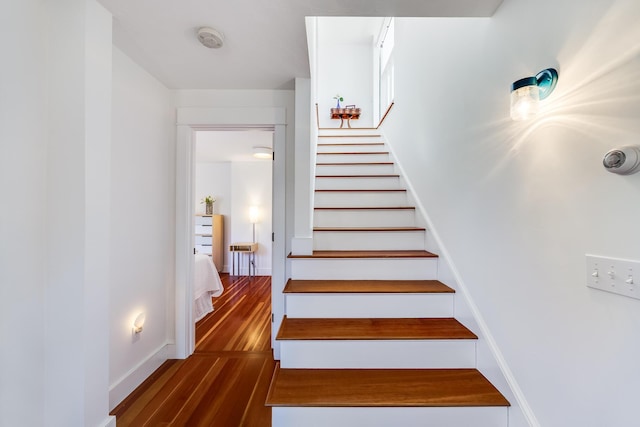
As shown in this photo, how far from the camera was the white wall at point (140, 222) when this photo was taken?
1743 mm

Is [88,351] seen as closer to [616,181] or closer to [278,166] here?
[278,166]

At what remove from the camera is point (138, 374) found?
1.93 m

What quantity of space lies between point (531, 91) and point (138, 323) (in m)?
2.55

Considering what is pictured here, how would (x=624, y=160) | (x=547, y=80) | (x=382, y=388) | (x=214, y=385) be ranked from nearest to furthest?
1. (x=624, y=160)
2. (x=547, y=80)
3. (x=382, y=388)
4. (x=214, y=385)

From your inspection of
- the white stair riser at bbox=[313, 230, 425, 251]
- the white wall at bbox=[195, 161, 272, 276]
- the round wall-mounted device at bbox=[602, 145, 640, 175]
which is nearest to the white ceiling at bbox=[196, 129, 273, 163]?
the white wall at bbox=[195, 161, 272, 276]

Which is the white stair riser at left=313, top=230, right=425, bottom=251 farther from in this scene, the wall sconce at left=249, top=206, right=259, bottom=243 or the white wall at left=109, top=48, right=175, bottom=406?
the wall sconce at left=249, top=206, right=259, bottom=243

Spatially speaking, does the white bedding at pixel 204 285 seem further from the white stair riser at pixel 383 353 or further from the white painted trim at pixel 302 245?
the white stair riser at pixel 383 353

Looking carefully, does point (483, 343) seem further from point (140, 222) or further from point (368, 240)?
point (140, 222)

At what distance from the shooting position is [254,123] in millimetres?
2371

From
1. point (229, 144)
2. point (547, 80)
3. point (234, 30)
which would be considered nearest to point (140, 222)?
point (234, 30)

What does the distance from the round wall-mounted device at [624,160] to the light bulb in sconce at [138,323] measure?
253 cm

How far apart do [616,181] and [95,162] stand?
197 cm

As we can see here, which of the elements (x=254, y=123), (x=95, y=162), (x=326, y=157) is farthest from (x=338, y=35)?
(x=95, y=162)

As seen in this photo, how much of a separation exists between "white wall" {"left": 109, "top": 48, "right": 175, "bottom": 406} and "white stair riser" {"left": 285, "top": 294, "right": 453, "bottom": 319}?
1088mm
